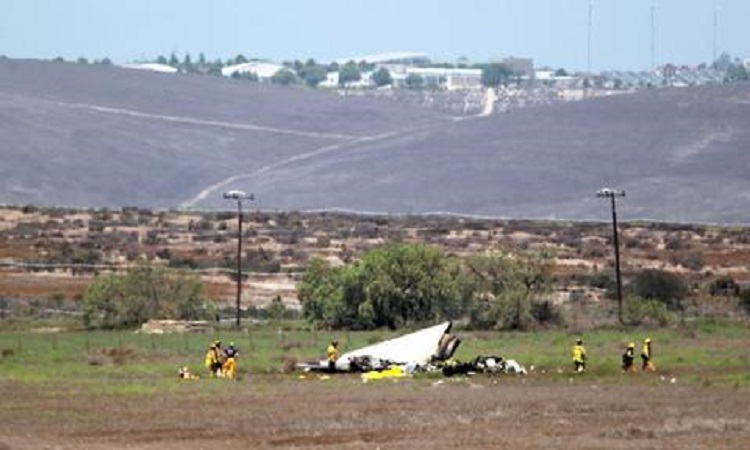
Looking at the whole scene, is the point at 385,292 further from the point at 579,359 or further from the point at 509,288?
the point at 579,359

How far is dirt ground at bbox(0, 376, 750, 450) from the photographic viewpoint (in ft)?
118

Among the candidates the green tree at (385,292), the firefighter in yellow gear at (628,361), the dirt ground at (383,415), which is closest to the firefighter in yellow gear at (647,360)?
the firefighter in yellow gear at (628,361)

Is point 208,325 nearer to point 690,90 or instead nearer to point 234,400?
point 234,400

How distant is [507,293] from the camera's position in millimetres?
69250

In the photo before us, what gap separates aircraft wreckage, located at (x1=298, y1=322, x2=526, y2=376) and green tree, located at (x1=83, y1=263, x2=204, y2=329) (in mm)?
18469

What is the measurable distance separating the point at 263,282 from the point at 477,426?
56.1m

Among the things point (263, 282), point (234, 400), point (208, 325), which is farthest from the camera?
point (263, 282)

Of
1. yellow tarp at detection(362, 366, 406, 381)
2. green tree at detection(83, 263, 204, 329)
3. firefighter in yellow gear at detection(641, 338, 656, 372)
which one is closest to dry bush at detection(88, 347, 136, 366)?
yellow tarp at detection(362, 366, 406, 381)

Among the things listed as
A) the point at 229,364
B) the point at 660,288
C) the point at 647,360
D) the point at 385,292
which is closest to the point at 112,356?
the point at 229,364

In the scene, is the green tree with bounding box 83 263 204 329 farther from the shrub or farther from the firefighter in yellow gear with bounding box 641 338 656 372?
the firefighter in yellow gear with bounding box 641 338 656 372

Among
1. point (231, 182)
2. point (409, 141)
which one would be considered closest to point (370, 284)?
point (231, 182)

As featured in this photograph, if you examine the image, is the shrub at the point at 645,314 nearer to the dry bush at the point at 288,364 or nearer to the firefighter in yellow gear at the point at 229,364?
the dry bush at the point at 288,364

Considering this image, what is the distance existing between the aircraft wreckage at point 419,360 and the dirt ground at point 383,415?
187 centimetres

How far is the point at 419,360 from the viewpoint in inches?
2037
